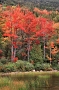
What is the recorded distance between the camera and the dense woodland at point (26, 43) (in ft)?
143

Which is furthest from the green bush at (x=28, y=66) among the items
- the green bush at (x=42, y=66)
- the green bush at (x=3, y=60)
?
the green bush at (x=3, y=60)

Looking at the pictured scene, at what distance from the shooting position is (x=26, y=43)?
4753 cm

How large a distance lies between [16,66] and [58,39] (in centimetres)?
1166

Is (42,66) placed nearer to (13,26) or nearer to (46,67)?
(46,67)

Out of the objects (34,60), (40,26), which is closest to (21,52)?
(34,60)

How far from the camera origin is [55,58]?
163 ft

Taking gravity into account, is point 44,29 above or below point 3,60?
above

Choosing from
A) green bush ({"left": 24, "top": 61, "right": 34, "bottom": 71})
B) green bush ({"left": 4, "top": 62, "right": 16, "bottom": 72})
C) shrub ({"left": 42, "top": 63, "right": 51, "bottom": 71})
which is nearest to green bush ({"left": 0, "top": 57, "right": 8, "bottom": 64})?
green bush ({"left": 4, "top": 62, "right": 16, "bottom": 72})

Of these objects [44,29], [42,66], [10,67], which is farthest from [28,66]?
[44,29]

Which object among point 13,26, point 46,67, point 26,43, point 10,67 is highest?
point 13,26

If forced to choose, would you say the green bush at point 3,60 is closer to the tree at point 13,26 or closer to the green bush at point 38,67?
the tree at point 13,26

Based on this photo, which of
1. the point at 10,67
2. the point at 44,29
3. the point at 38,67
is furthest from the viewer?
the point at 44,29

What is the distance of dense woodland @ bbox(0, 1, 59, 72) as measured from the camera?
43.5 meters

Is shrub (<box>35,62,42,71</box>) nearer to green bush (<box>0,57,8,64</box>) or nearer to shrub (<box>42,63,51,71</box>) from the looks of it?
shrub (<box>42,63,51,71</box>)
